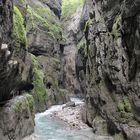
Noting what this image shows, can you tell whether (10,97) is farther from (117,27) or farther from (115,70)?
(117,27)

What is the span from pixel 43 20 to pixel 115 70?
3878cm

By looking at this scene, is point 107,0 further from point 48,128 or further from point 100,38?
point 48,128

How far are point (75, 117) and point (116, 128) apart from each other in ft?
43.0

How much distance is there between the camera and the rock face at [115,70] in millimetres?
25281

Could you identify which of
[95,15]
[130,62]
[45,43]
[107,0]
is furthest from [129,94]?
[45,43]

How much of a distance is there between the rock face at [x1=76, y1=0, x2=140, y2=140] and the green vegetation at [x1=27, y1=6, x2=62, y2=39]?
24.5m

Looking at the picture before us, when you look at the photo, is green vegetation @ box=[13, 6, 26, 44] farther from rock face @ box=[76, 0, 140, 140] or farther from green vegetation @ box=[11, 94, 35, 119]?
rock face @ box=[76, 0, 140, 140]

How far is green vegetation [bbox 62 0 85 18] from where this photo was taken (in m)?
97.8

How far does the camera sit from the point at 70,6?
105 meters

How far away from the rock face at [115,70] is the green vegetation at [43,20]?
24534mm

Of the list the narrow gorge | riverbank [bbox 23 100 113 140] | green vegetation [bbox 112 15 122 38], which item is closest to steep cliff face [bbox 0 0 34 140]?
the narrow gorge

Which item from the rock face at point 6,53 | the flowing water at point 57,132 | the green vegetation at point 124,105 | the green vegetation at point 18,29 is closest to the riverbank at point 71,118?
the flowing water at point 57,132

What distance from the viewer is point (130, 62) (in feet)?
86.8

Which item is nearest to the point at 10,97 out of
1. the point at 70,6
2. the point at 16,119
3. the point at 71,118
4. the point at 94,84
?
the point at 16,119
